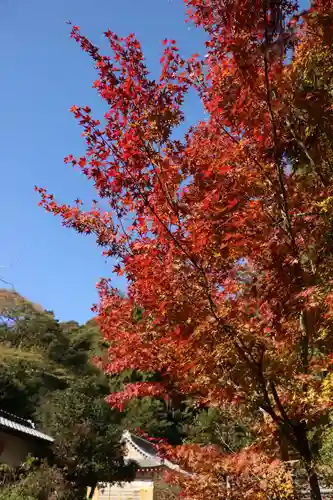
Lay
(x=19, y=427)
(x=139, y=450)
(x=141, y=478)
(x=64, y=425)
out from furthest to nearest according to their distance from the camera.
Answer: (x=139, y=450), (x=141, y=478), (x=64, y=425), (x=19, y=427)

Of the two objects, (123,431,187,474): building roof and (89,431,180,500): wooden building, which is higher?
(123,431,187,474): building roof

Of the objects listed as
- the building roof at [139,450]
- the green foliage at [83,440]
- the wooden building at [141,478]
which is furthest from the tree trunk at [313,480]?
the building roof at [139,450]

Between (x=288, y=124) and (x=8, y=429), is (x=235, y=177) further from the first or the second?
(x=8, y=429)

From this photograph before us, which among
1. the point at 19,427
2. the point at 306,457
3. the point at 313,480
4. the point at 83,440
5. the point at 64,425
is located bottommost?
the point at 313,480

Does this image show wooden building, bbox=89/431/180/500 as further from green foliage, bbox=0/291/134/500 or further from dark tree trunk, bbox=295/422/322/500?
dark tree trunk, bbox=295/422/322/500

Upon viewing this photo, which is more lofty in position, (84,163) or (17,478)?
(84,163)

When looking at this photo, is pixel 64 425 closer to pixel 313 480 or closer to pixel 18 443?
pixel 18 443

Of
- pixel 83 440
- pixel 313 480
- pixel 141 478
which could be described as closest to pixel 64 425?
pixel 83 440

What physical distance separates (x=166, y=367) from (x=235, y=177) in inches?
95.8

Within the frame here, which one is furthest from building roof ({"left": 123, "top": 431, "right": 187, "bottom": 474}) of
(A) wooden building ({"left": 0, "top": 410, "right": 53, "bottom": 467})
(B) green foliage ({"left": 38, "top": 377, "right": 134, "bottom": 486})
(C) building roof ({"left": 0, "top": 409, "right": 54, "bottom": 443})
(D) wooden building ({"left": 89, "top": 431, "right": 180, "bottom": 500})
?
(A) wooden building ({"left": 0, "top": 410, "right": 53, "bottom": 467})

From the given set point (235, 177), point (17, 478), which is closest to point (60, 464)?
point (17, 478)

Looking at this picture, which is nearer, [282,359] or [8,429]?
[282,359]

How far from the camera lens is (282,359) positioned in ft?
12.6

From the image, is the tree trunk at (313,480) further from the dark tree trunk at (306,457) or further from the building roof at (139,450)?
the building roof at (139,450)
